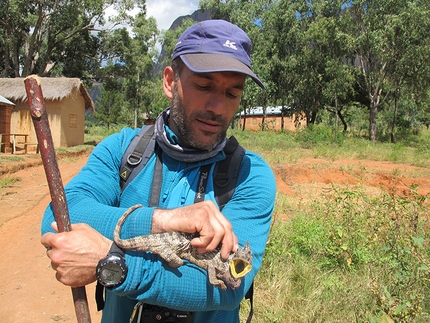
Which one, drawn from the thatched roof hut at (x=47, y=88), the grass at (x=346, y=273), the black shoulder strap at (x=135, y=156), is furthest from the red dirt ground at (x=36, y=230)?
the thatched roof hut at (x=47, y=88)

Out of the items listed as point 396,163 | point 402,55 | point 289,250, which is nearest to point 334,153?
point 396,163

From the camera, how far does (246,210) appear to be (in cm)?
137

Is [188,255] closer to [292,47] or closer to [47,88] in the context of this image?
[47,88]

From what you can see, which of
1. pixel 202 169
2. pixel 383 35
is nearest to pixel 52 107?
pixel 202 169

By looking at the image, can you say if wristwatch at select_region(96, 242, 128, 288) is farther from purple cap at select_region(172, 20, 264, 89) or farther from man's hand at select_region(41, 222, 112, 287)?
purple cap at select_region(172, 20, 264, 89)

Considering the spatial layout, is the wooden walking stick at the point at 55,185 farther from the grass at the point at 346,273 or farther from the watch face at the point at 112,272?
the grass at the point at 346,273

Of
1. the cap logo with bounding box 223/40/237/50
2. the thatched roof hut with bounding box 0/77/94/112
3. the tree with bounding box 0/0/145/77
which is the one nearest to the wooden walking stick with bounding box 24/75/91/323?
the cap logo with bounding box 223/40/237/50

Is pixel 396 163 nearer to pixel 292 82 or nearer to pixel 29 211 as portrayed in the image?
pixel 29 211

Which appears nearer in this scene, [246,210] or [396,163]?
[246,210]

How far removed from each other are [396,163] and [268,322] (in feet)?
45.9

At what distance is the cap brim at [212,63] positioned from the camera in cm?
131

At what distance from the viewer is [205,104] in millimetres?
1426

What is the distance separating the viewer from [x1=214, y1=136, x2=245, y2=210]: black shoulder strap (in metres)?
1.42

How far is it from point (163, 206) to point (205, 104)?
442mm
